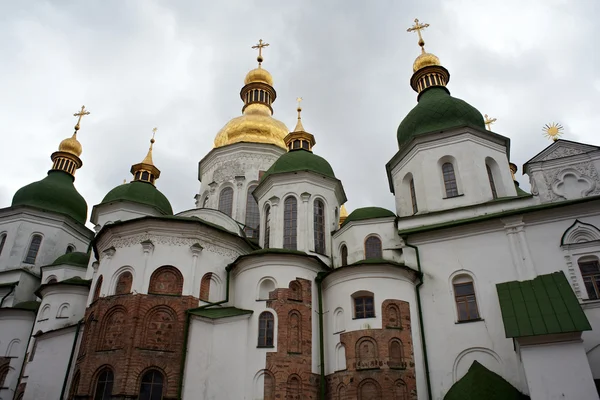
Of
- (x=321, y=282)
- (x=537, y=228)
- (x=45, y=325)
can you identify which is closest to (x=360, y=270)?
(x=321, y=282)

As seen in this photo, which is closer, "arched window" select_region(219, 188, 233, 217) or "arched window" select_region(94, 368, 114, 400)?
"arched window" select_region(94, 368, 114, 400)

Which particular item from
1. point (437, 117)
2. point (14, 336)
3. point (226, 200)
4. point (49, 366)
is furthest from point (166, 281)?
point (437, 117)

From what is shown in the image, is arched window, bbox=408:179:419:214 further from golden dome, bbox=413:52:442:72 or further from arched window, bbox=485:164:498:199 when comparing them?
golden dome, bbox=413:52:442:72

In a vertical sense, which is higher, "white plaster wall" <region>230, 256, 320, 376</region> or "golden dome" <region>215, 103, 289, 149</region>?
"golden dome" <region>215, 103, 289, 149</region>

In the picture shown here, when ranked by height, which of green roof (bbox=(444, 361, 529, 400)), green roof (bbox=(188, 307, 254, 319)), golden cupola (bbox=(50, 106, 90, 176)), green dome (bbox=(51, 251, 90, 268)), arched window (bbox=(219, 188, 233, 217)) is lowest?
green roof (bbox=(444, 361, 529, 400))

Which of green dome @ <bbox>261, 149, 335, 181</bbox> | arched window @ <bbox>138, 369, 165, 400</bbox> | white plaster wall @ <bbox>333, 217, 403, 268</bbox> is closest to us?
arched window @ <bbox>138, 369, 165, 400</bbox>

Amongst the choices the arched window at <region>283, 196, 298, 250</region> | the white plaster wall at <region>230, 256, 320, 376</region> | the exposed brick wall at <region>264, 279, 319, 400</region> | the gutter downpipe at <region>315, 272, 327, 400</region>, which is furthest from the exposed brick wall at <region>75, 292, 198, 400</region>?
the arched window at <region>283, 196, 298, 250</region>

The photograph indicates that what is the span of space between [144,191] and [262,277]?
33.3 feet

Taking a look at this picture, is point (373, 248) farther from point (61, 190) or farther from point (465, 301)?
point (61, 190)

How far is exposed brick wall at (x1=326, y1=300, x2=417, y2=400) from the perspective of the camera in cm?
1419

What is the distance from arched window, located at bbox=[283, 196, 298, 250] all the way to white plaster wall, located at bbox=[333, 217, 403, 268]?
6.43 feet

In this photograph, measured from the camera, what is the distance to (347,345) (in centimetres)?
1525

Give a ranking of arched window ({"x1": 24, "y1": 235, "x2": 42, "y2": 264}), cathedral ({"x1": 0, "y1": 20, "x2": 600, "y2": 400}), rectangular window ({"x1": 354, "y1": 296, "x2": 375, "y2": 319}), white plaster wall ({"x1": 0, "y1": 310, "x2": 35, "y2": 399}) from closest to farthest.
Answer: cathedral ({"x1": 0, "y1": 20, "x2": 600, "y2": 400})
rectangular window ({"x1": 354, "y1": 296, "x2": 375, "y2": 319})
white plaster wall ({"x1": 0, "y1": 310, "x2": 35, "y2": 399})
arched window ({"x1": 24, "y1": 235, "x2": 42, "y2": 264})

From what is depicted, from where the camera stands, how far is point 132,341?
49.0ft
